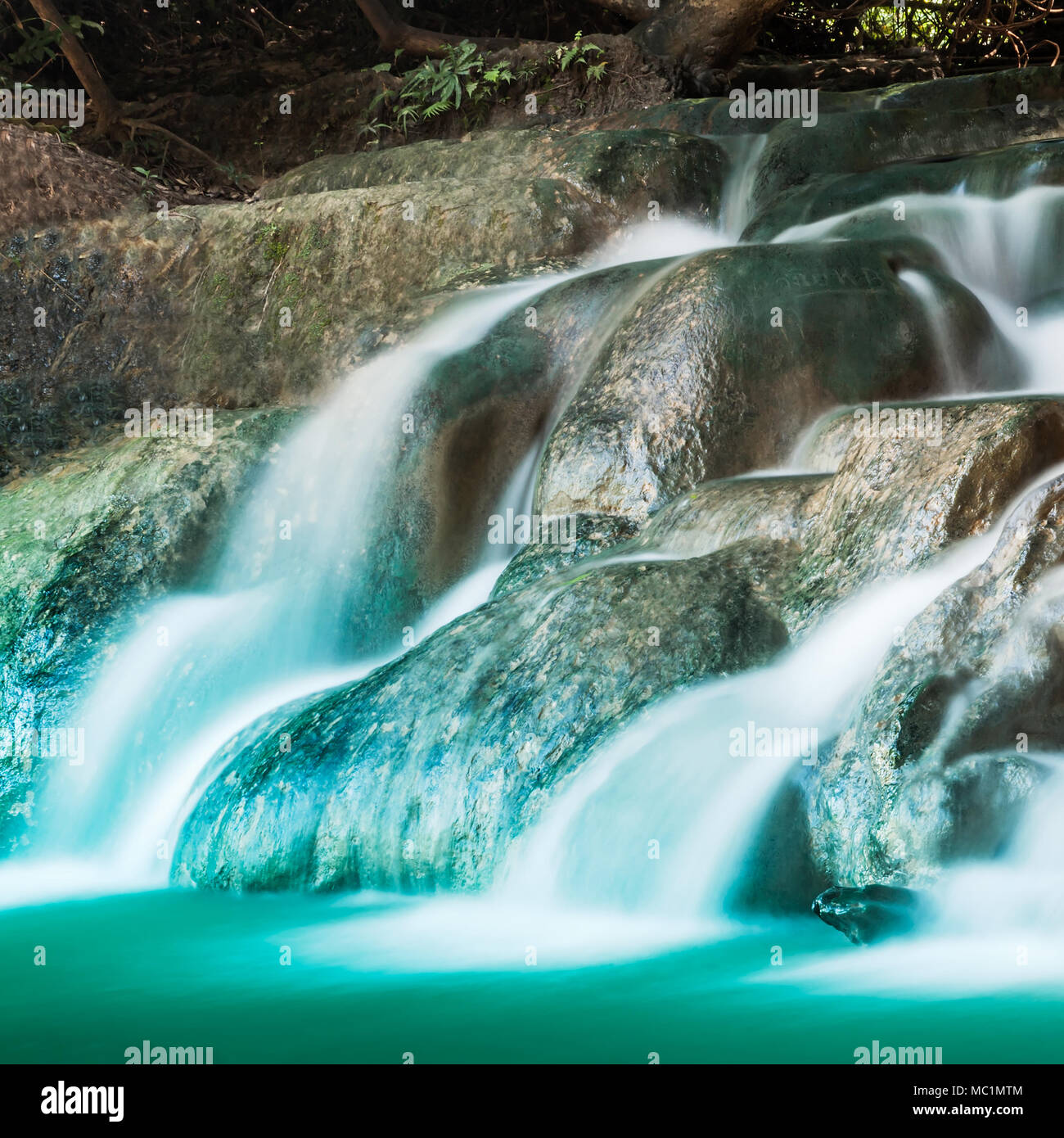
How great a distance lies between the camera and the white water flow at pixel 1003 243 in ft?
22.8

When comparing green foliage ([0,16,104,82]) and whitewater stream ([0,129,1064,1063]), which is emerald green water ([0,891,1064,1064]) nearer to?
whitewater stream ([0,129,1064,1063])

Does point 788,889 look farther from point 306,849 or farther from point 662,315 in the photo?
point 662,315

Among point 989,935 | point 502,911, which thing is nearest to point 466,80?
point 502,911

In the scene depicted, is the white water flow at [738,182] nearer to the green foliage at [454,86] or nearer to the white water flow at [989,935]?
the green foliage at [454,86]

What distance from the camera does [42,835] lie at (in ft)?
18.2

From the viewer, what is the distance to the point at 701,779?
410 cm

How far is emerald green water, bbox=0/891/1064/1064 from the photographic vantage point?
3043 mm

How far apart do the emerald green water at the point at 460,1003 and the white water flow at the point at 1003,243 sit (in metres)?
4.22

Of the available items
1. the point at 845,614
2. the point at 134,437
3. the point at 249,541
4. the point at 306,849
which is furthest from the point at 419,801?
the point at 134,437

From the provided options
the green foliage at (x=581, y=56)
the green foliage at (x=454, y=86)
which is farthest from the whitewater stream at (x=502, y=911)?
the green foliage at (x=454, y=86)

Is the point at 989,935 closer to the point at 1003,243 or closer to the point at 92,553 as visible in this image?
the point at 92,553

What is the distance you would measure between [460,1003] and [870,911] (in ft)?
3.56

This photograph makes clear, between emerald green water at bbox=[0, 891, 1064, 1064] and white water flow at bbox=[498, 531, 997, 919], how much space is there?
0.76 feet

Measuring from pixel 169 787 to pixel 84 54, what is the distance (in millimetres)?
8772
